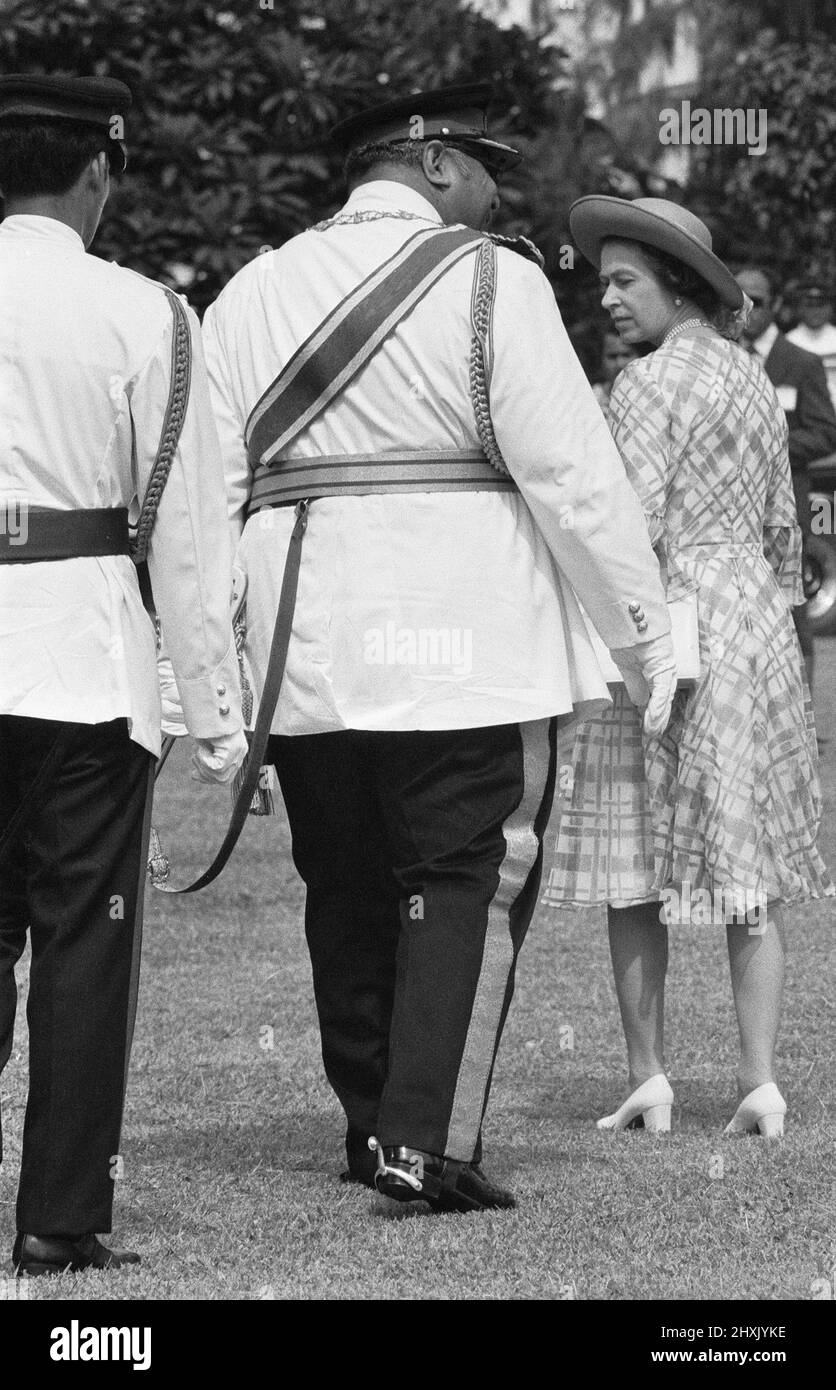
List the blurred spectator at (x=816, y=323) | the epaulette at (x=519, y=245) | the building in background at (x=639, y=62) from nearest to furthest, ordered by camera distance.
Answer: the epaulette at (x=519, y=245)
the blurred spectator at (x=816, y=323)
the building in background at (x=639, y=62)

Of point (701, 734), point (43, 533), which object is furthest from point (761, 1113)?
point (43, 533)

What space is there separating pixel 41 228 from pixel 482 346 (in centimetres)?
79

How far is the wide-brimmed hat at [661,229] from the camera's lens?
15.5 feet

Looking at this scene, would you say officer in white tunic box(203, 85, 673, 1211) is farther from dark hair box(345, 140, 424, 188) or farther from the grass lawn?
the grass lawn

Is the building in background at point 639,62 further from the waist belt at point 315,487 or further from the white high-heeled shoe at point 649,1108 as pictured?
the waist belt at point 315,487

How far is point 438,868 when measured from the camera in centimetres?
404

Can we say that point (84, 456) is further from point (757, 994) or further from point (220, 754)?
point (757, 994)

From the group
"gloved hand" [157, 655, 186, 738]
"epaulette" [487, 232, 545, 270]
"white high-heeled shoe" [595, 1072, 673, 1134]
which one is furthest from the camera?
"white high-heeled shoe" [595, 1072, 673, 1134]

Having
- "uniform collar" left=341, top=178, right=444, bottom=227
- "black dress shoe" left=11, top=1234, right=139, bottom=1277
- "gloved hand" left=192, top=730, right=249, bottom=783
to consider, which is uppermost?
"uniform collar" left=341, top=178, right=444, bottom=227

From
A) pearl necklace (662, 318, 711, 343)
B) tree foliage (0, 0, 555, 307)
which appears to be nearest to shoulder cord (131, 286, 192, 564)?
pearl necklace (662, 318, 711, 343)

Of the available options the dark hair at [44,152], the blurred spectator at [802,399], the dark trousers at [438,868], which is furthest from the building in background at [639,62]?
the dark hair at [44,152]

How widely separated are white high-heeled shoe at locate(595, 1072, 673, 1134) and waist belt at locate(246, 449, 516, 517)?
1346 mm

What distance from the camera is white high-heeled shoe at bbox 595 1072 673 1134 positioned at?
15.5ft
